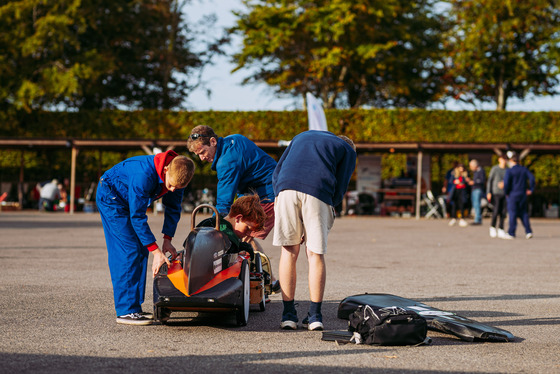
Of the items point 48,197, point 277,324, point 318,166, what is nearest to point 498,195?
point 277,324

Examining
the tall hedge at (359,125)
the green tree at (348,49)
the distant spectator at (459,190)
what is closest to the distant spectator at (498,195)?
the distant spectator at (459,190)

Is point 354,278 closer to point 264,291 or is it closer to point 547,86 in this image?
point 264,291

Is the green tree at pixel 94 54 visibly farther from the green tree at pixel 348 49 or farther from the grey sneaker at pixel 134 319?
the grey sneaker at pixel 134 319

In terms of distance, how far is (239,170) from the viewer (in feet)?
22.7

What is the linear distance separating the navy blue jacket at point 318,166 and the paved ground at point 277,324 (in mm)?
1079

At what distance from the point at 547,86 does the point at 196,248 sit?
137ft

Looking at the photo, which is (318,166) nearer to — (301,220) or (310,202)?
(310,202)

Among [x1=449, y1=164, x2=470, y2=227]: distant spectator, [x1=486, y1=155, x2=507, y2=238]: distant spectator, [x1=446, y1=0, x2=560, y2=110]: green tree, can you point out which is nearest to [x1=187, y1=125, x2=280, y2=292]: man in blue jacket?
[x1=486, y1=155, x2=507, y2=238]: distant spectator

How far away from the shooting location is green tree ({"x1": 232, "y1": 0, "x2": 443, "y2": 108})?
39.6 metres

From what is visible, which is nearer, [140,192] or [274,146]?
Answer: [140,192]

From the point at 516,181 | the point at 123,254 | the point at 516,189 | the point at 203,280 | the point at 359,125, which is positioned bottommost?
the point at 203,280

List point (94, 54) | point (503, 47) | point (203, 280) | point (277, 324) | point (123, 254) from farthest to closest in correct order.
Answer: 1. point (503, 47)
2. point (94, 54)
3. point (277, 324)
4. point (123, 254)
5. point (203, 280)

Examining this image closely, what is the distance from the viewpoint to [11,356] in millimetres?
4742

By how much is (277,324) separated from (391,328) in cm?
121
